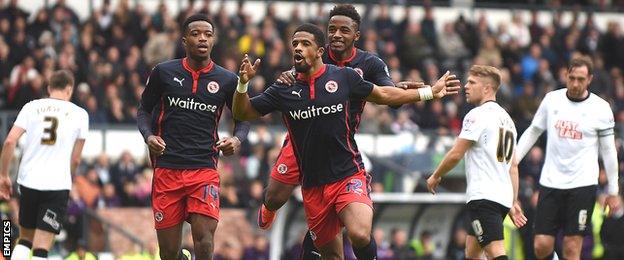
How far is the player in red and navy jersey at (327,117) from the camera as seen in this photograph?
13.4 m

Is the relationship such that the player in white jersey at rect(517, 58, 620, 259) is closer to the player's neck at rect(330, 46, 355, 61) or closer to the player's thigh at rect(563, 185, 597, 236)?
the player's thigh at rect(563, 185, 597, 236)

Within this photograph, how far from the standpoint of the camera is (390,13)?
31.8 meters

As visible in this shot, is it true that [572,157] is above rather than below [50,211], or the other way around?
above

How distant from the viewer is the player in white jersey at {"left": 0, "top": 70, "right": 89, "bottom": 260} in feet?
51.3

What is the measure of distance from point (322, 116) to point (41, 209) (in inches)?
146

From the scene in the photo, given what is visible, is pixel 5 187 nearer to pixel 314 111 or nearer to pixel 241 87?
pixel 241 87

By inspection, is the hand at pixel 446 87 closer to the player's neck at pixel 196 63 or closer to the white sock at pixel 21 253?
the player's neck at pixel 196 63

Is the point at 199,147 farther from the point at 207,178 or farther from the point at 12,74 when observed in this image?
the point at 12,74

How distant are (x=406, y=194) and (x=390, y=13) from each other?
795 centimetres

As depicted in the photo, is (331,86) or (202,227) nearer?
(331,86)

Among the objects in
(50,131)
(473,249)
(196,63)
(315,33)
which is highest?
(315,33)

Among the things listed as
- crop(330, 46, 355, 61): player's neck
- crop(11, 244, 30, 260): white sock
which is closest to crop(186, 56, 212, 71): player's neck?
crop(330, 46, 355, 61): player's neck

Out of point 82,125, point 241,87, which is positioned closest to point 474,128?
point 241,87

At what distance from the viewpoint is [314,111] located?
13445mm
